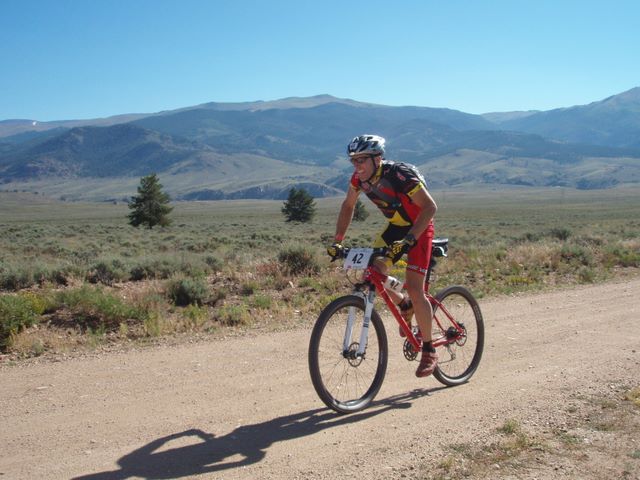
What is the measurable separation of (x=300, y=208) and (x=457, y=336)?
181ft

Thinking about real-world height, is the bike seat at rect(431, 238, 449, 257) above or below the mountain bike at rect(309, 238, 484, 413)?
above

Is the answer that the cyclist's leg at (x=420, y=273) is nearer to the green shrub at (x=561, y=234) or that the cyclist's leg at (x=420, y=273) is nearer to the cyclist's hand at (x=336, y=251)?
the cyclist's hand at (x=336, y=251)

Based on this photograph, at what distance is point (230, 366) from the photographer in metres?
6.30

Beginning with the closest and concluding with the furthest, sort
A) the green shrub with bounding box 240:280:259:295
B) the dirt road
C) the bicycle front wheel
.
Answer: the dirt road
the bicycle front wheel
the green shrub with bounding box 240:280:259:295

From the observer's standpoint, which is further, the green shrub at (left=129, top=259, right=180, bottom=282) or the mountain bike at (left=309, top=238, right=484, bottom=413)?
the green shrub at (left=129, top=259, right=180, bottom=282)

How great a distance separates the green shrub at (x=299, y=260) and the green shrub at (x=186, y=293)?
262 centimetres

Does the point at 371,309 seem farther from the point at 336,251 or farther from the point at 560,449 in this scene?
the point at 560,449

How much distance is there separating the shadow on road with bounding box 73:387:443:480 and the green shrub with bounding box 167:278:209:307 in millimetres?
5211

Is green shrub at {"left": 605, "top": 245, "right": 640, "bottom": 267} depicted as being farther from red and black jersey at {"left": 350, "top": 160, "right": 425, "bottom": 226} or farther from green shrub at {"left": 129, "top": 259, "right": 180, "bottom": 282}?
red and black jersey at {"left": 350, "top": 160, "right": 425, "bottom": 226}

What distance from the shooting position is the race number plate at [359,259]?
4.96 m

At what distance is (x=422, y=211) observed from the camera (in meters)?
5.01

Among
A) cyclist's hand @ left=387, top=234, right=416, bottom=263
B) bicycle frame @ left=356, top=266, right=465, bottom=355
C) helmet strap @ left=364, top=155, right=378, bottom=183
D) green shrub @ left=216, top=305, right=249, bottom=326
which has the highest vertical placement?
helmet strap @ left=364, top=155, right=378, bottom=183

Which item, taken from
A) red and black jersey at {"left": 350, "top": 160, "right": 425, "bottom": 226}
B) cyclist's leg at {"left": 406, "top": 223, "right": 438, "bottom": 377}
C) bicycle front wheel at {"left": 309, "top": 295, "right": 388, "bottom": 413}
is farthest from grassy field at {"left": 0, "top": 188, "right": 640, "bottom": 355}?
red and black jersey at {"left": 350, "top": 160, "right": 425, "bottom": 226}

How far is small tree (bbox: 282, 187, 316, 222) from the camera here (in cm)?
6062
